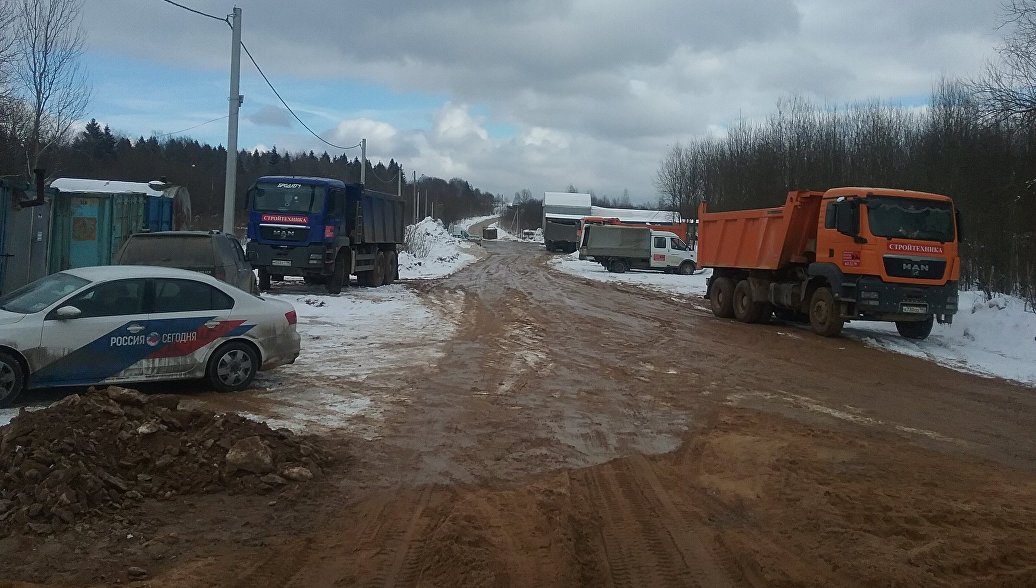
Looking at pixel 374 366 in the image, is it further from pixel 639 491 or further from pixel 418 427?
pixel 639 491

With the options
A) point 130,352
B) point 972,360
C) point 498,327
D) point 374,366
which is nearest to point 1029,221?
point 972,360

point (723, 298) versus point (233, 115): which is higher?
point (233, 115)

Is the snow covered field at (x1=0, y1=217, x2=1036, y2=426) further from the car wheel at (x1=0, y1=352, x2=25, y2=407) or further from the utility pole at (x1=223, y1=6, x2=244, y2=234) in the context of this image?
the utility pole at (x1=223, y1=6, x2=244, y2=234)

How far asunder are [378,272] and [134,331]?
18.1 meters

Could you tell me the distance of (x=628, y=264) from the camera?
43531mm

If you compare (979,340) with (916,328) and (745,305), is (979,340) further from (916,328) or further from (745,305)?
(745,305)

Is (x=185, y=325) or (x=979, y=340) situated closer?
(x=185, y=325)

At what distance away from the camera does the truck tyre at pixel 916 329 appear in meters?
16.5

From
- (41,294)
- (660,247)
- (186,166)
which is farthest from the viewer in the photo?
(186,166)

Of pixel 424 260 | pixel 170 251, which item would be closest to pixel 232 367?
pixel 170 251

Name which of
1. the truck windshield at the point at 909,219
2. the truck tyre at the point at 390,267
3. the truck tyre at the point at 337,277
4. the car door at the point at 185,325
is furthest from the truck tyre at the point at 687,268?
the car door at the point at 185,325

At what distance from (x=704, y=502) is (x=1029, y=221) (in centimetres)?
2007

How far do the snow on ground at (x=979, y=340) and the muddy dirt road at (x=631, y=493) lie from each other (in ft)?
6.71

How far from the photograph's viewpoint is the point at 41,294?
872 centimetres
